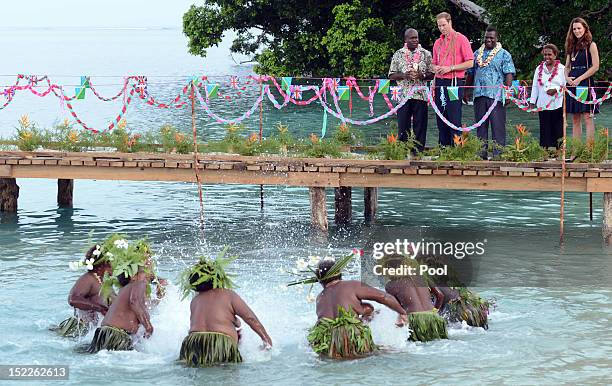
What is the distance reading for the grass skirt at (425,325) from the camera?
1141cm

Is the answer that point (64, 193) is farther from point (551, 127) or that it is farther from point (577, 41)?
point (577, 41)

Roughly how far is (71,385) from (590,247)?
8545mm

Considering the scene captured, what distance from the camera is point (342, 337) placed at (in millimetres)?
10922

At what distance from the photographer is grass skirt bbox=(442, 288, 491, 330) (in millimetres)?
11906

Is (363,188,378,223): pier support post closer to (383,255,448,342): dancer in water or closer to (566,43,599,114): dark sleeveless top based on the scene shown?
(566,43,599,114): dark sleeveless top

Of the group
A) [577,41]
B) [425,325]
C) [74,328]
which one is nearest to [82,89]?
[74,328]

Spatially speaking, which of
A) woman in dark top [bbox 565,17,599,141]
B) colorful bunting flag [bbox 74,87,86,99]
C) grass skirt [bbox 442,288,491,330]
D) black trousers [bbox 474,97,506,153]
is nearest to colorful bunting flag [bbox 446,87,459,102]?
black trousers [bbox 474,97,506,153]

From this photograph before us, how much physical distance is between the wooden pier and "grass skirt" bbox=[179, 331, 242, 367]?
20.2 ft

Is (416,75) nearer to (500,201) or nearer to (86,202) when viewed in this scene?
(500,201)

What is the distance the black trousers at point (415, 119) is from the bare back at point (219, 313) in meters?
6.75

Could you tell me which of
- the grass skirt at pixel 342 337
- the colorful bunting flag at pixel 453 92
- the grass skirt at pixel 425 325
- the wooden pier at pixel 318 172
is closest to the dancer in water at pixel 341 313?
the grass skirt at pixel 342 337

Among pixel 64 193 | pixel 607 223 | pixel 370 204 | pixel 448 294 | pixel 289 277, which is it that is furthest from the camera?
pixel 64 193

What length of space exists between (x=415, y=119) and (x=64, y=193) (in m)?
6.93

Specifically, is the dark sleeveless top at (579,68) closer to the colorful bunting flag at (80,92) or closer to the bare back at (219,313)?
the colorful bunting flag at (80,92)
